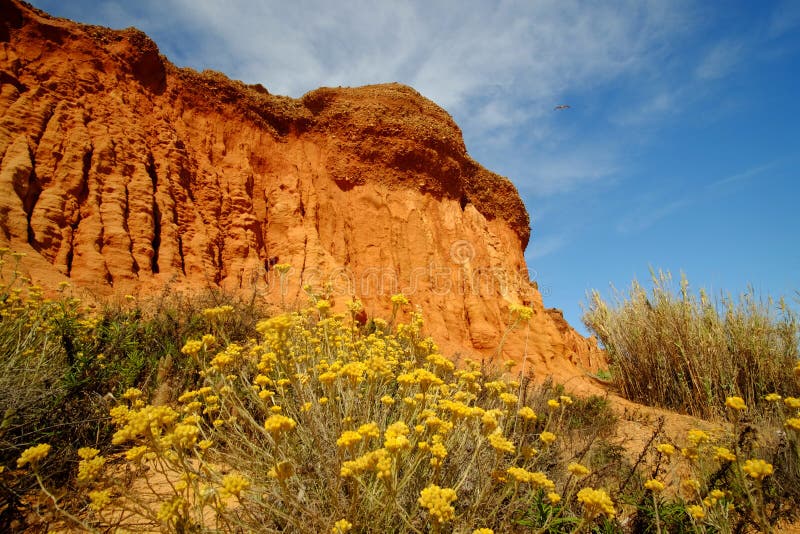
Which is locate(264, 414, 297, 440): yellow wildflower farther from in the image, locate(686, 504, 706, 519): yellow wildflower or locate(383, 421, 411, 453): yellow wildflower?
locate(686, 504, 706, 519): yellow wildflower

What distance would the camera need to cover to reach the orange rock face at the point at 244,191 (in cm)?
917

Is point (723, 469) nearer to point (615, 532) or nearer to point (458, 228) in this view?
point (615, 532)

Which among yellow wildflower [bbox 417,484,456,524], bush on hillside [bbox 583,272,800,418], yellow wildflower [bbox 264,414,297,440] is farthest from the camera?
bush on hillside [bbox 583,272,800,418]

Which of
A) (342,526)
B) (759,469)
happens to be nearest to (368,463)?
(342,526)

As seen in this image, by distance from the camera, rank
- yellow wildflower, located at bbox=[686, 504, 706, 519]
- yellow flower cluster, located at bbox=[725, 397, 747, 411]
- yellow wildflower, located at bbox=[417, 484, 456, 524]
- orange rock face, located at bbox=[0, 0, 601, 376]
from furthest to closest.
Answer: orange rock face, located at bbox=[0, 0, 601, 376] < yellow flower cluster, located at bbox=[725, 397, 747, 411] < yellow wildflower, located at bbox=[686, 504, 706, 519] < yellow wildflower, located at bbox=[417, 484, 456, 524]

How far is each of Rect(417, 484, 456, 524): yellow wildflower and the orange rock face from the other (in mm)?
5684

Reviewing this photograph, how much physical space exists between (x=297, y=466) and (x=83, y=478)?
1070 mm

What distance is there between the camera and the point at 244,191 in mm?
12664

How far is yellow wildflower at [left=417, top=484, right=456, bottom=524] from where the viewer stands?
1.57m

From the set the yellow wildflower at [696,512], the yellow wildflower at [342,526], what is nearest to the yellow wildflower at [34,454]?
the yellow wildflower at [342,526]

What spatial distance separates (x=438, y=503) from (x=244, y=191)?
12.8 meters

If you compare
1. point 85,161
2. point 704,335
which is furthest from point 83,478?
point 85,161

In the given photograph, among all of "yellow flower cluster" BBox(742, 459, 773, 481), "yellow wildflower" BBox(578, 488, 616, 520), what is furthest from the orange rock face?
"yellow wildflower" BBox(578, 488, 616, 520)

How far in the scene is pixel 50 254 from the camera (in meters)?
8.31
